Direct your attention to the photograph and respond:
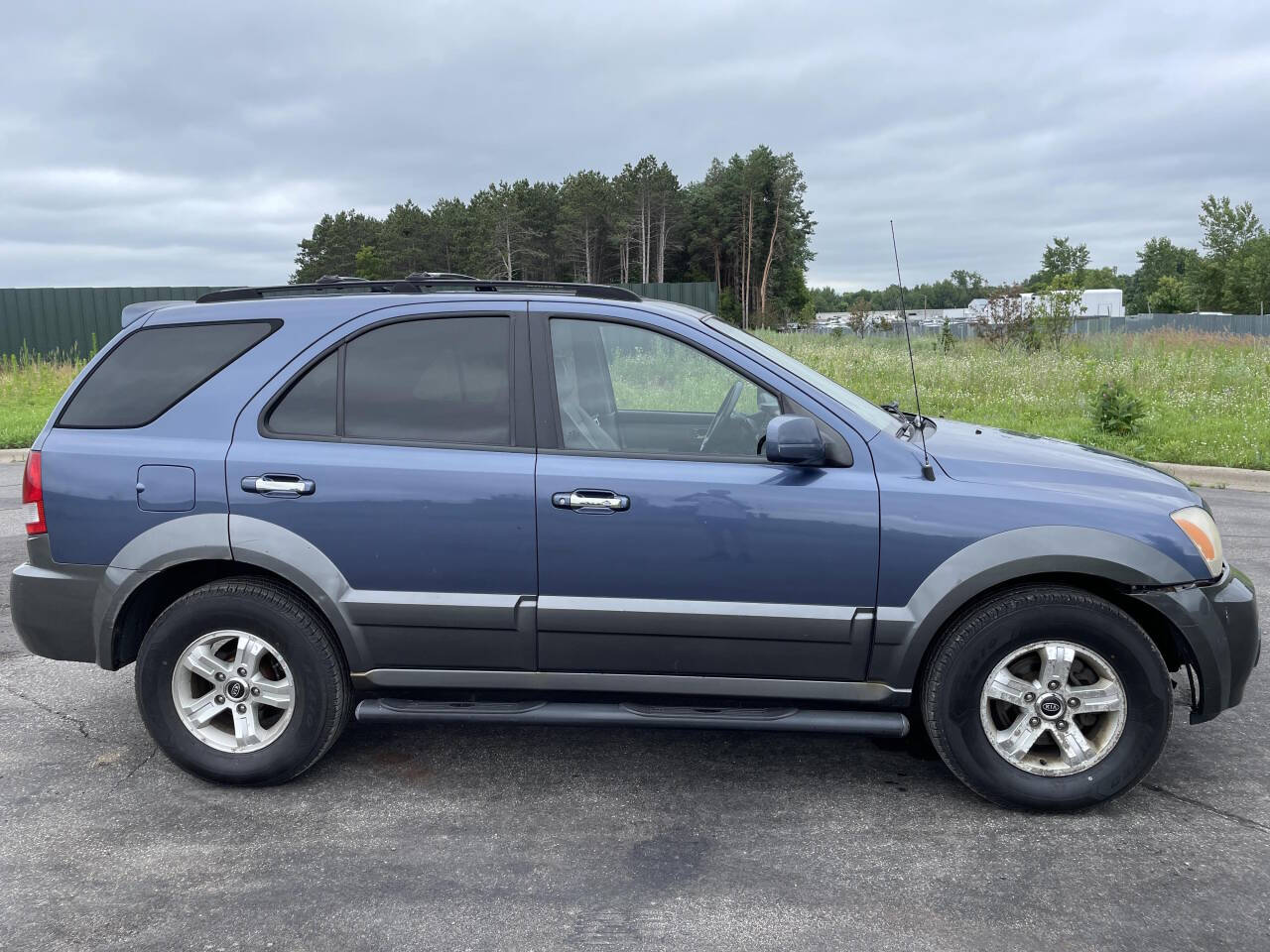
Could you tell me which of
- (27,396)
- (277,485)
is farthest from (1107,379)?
(27,396)

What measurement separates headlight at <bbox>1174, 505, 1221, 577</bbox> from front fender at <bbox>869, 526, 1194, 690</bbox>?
116 mm

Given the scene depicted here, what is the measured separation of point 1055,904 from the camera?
9.56 ft

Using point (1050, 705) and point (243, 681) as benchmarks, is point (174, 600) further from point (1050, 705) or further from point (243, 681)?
point (1050, 705)

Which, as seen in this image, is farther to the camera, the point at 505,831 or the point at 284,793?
the point at 284,793

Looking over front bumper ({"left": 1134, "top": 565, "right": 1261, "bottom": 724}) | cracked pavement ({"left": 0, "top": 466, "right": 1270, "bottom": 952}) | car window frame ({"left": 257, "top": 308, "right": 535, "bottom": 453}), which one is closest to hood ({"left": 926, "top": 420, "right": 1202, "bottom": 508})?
front bumper ({"left": 1134, "top": 565, "right": 1261, "bottom": 724})

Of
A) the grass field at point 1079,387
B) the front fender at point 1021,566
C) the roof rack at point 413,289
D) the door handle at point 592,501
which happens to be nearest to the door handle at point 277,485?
the roof rack at point 413,289

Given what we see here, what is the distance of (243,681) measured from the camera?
12.0ft

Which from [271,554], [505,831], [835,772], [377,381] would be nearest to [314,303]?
[377,381]

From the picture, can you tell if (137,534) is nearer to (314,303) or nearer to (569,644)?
(314,303)

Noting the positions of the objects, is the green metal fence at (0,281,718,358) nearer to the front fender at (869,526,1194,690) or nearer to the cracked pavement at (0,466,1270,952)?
the cracked pavement at (0,466,1270,952)

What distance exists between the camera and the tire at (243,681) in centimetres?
361

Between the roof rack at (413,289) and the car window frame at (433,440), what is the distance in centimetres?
19

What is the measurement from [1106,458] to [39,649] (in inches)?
166

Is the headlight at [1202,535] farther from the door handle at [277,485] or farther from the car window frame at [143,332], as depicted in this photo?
the car window frame at [143,332]
